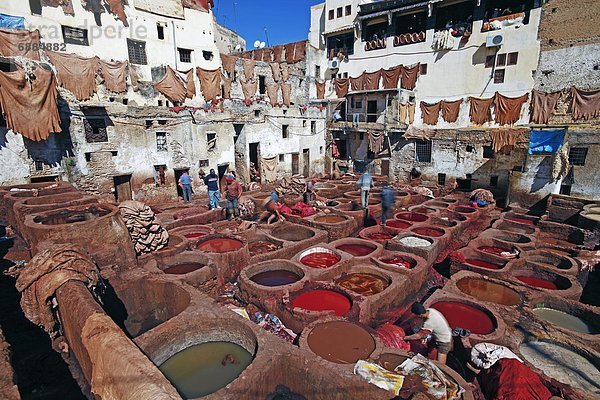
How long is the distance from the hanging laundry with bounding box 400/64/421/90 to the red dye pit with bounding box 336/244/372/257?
17.9 m

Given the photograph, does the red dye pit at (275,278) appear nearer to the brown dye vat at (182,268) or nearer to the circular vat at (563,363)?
the brown dye vat at (182,268)

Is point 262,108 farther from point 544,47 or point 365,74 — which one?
point 544,47

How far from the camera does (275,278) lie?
8695 millimetres

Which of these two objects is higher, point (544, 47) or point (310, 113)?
point (544, 47)

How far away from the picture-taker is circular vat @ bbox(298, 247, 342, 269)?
9359 millimetres

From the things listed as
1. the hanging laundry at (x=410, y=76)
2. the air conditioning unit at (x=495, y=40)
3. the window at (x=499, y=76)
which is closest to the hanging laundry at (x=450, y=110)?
the window at (x=499, y=76)

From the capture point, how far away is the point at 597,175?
1533cm

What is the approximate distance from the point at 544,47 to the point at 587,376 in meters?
20.7

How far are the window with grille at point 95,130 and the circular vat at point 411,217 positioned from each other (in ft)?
47.1

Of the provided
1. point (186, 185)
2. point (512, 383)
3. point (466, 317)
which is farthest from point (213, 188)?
point (512, 383)

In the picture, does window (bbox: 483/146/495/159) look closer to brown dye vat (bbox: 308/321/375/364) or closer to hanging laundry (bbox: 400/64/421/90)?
hanging laundry (bbox: 400/64/421/90)

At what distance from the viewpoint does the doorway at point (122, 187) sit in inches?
670

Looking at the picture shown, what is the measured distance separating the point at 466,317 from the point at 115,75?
1816 cm

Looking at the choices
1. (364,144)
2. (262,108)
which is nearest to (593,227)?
(364,144)
